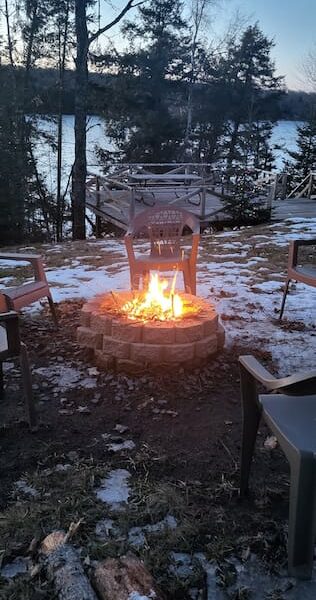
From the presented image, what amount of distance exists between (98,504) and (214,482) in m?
A: 0.49

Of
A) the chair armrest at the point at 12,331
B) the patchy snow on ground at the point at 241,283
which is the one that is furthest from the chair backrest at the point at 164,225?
the chair armrest at the point at 12,331

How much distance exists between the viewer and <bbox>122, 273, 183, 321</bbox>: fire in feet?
9.84

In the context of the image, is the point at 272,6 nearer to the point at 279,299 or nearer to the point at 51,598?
the point at 279,299

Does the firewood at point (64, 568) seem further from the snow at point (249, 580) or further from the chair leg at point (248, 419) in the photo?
the chair leg at point (248, 419)

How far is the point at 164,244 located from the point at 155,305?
1293mm

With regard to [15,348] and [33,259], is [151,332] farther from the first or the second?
[33,259]

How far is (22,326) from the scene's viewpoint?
3.73 meters

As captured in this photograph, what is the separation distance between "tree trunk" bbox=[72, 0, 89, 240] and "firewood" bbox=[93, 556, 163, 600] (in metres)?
8.94

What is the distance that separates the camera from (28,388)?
2312 millimetres

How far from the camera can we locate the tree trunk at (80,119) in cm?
917

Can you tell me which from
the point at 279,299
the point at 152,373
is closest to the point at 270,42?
the point at 279,299

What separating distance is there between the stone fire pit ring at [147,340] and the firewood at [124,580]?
4.58 ft

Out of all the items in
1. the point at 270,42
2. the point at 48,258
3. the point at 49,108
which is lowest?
→ the point at 48,258

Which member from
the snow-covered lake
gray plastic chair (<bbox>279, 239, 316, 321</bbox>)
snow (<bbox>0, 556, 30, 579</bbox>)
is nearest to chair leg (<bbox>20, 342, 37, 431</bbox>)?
snow (<bbox>0, 556, 30, 579</bbox>)
